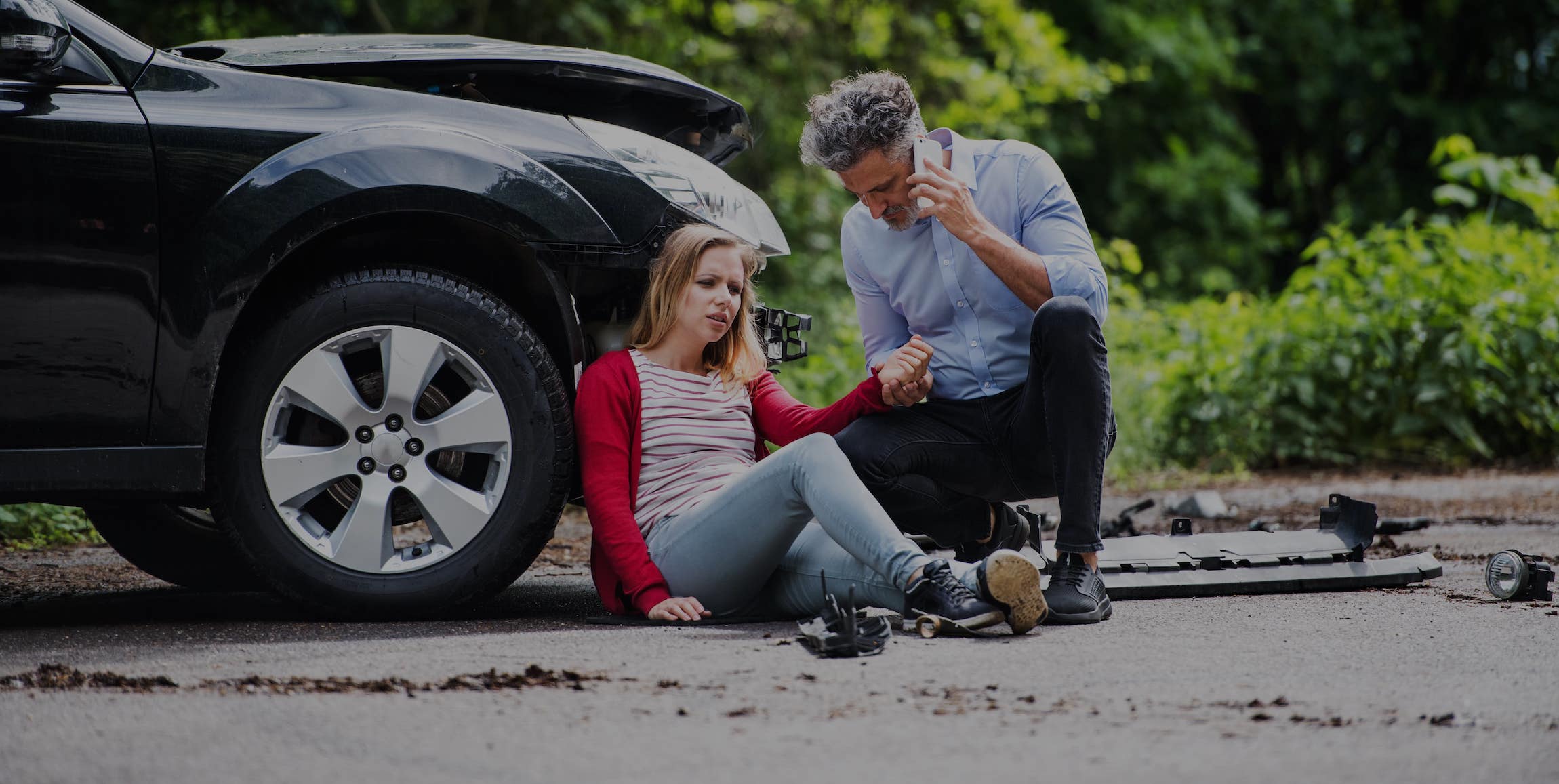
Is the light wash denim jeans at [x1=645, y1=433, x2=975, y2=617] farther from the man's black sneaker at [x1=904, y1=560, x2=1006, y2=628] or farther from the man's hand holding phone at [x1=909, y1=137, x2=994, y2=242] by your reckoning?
the man's hand holding phone at [x1=909, y1=137, x2=994, y2=242]

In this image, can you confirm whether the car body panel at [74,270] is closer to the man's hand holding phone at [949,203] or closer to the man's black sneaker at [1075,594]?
the man's hand holding phone at [949,203]

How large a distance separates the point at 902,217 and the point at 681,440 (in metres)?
0.86

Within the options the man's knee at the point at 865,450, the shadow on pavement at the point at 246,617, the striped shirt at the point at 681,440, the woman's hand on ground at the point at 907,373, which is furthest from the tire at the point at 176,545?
the woman's hand on ground at the point at 907,373

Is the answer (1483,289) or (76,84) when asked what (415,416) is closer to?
(76,84)

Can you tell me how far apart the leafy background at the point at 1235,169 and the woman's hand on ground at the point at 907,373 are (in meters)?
3.92

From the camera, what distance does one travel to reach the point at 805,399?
9289mm

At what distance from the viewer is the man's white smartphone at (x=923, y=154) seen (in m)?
3.87

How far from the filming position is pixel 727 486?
11.9ft

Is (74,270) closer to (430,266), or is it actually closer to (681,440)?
(430,266)

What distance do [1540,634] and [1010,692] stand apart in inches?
57.3

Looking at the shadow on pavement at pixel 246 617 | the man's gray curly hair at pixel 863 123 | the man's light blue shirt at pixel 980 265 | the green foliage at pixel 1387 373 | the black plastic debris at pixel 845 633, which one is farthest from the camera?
the green foliage at pixel 1387 373

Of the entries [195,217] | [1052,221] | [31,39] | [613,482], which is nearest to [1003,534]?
[1052,221]

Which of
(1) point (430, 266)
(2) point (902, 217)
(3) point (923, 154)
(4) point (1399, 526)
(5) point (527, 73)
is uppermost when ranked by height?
(5) point (527, 73)

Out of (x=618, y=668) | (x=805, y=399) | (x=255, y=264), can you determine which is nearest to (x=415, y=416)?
(x=255, y=264)
